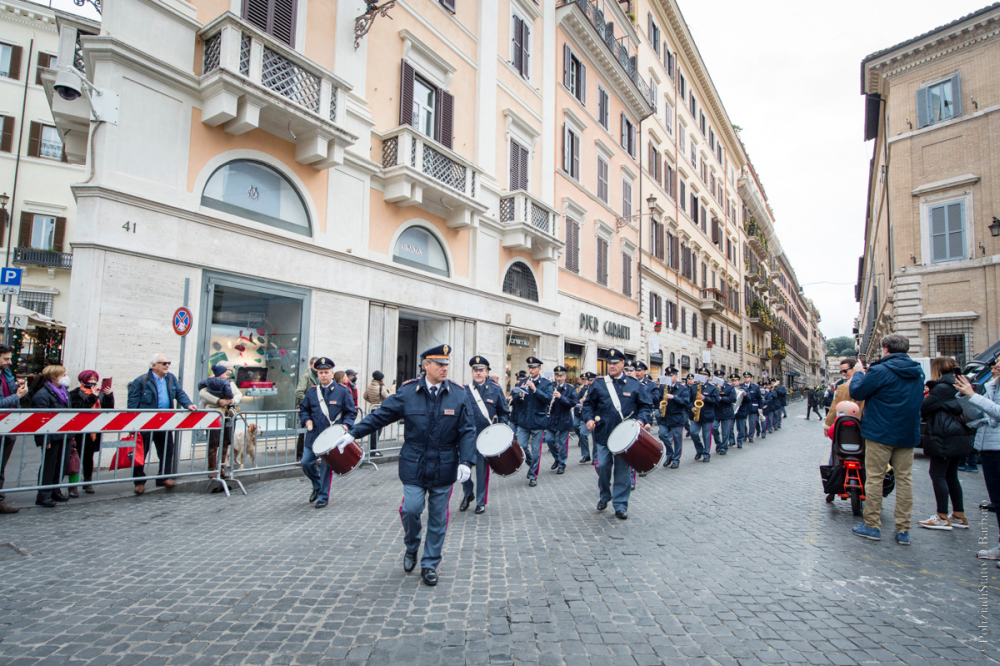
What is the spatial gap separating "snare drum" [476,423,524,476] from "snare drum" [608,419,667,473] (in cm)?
111

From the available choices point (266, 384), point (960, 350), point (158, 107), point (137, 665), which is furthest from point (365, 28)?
point (960, 350)

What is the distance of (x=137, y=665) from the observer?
3049 mm

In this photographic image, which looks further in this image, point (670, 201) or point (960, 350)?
point (670, 201)

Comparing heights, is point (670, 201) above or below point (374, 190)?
above

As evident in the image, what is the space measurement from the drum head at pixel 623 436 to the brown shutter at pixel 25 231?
26.4 metres

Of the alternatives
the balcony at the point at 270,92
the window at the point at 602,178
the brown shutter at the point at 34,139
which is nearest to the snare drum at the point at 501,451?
the balcony at the point at 270,92

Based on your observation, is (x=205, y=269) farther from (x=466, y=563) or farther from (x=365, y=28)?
(x=466, y=563)

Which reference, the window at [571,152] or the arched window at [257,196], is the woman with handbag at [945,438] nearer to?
the arched window at [257,196]

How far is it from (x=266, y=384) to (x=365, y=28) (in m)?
8.57

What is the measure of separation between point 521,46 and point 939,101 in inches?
669

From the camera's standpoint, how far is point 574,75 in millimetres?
24000

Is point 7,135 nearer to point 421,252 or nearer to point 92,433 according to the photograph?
point 421,252

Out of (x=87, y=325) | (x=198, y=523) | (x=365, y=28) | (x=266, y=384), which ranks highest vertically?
(x=365, y=28)

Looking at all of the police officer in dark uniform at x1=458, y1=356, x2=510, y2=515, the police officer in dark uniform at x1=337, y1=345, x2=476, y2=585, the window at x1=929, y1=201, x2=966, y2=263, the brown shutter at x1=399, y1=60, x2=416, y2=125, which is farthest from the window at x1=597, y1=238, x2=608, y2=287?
the police officer in dark uniform at x1=337, y1=345, x2=476, y2=585
